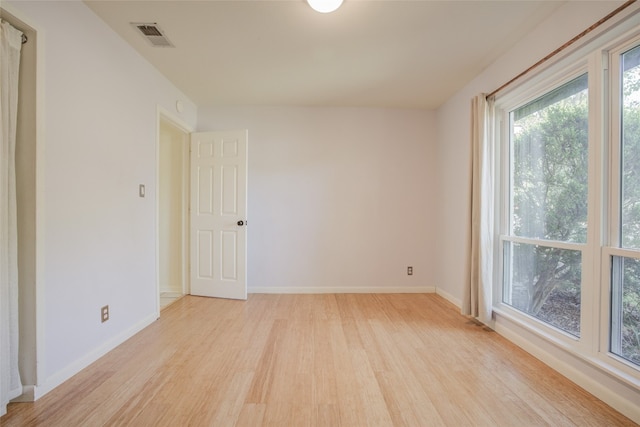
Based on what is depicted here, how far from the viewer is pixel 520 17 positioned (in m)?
1.91

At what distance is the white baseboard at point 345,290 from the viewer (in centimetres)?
359

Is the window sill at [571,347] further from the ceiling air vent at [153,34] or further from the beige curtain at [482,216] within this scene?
the ceiling air vent at [153,34]

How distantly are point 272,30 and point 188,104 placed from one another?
1816 mm

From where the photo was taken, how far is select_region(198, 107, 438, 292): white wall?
3615mm

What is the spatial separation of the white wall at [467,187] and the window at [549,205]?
0.23 meters

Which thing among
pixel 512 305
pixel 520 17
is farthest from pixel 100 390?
pixel 520 17

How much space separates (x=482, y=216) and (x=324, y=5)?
7.05ft

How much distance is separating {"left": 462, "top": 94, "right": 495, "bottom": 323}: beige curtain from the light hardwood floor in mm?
303

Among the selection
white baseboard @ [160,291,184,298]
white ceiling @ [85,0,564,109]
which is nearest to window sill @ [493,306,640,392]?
white ceiling @ [85,0,564,109]

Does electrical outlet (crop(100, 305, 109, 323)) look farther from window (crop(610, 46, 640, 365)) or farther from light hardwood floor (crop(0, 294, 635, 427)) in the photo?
window (crop(610, 46, 640, 365))

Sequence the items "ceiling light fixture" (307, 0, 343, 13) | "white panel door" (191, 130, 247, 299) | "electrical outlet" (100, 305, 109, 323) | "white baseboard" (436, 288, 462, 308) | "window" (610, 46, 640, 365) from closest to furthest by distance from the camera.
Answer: "window" (610, 46, 640, 365)
"ceiling light fixture" (307, 0, 343, 13)
"electrical outlet" (100, 305, 109, 323)
"white baseboard" (436, 288, 462, 308)
"white panel door" (191, 130, 247, 299)

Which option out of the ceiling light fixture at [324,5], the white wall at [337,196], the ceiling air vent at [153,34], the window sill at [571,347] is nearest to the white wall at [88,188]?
the ceiling air vent at [153,34]

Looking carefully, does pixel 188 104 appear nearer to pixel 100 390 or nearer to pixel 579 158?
pixel 100 390

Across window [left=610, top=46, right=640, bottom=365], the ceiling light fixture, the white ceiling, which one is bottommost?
window [left=610, top=46, right=640, bottom=365]
